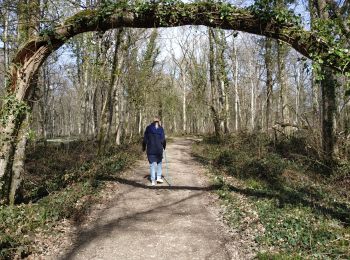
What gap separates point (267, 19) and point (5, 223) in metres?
7.40

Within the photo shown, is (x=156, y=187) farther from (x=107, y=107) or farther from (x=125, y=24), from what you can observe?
(x=107, y=107)

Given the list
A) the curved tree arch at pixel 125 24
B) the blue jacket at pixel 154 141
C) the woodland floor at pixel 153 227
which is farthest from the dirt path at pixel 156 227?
the curved tree arch at pixel 125 24

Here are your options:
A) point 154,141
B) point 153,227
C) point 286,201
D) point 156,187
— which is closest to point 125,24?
point 154,141

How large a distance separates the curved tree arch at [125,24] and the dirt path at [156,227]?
2.68 m

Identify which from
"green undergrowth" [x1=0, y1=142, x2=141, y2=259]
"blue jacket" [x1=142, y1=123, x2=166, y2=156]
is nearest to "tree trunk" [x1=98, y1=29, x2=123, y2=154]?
"green undergrowth" [x1=0, y1=142, x2=141, y2=259]

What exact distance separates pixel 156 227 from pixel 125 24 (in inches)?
197

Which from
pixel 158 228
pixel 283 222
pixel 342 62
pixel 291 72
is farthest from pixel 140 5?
pixel 291 72

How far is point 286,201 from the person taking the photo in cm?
941

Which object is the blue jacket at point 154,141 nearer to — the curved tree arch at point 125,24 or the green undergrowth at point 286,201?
the green undergrowth at point 286,201

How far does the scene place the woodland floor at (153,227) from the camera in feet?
22.8

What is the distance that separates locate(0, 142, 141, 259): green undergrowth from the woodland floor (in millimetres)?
464

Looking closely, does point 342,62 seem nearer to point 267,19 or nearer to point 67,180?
point 267,19

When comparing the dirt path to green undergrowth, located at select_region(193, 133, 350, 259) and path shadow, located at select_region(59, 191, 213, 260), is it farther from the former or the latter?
green undergrowth, located at select_region(193, 133, 350, 259)

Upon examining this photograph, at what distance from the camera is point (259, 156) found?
16.0 meters
